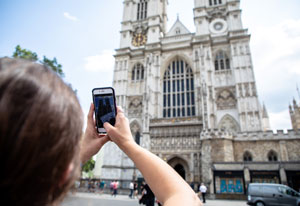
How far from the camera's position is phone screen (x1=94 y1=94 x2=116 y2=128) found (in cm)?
119

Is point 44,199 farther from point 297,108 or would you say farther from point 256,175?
point 297,108

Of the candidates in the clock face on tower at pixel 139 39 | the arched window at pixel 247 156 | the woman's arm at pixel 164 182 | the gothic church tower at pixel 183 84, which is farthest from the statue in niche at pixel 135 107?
the woman's arm at pixel 164 182

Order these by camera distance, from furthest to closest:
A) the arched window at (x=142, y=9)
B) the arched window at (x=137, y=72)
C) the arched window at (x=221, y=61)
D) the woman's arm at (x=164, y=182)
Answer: the arched window at (x=142, y=9) < the arched window at (x=137, y=72) < the arched window at (x=221, y=61) < the woman's arm at (x=164, y=182)

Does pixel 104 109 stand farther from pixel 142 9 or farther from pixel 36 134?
pixel 142 9

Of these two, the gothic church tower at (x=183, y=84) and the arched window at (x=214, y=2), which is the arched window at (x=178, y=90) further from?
the arched window at (x=214, y=2)

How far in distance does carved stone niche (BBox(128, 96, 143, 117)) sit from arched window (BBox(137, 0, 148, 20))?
12723mm

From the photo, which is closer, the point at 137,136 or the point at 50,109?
the point at 50,109

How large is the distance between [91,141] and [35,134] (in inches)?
26.3

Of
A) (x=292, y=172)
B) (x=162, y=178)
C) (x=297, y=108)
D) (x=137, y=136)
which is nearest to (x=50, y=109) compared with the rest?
(x=162, y=178)

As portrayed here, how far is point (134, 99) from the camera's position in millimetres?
23812

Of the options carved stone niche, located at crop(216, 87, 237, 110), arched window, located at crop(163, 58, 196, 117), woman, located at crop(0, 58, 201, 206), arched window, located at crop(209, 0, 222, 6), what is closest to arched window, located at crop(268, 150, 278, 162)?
carved stone niche, located at crop(216, 87, 237, 110)

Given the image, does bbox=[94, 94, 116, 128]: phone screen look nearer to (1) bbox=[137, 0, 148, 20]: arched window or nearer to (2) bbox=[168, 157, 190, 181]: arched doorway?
(2) bbox=[168, 157, 190, 181]: arched doorway

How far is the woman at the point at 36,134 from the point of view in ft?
1.35

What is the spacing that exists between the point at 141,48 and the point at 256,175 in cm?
1922
